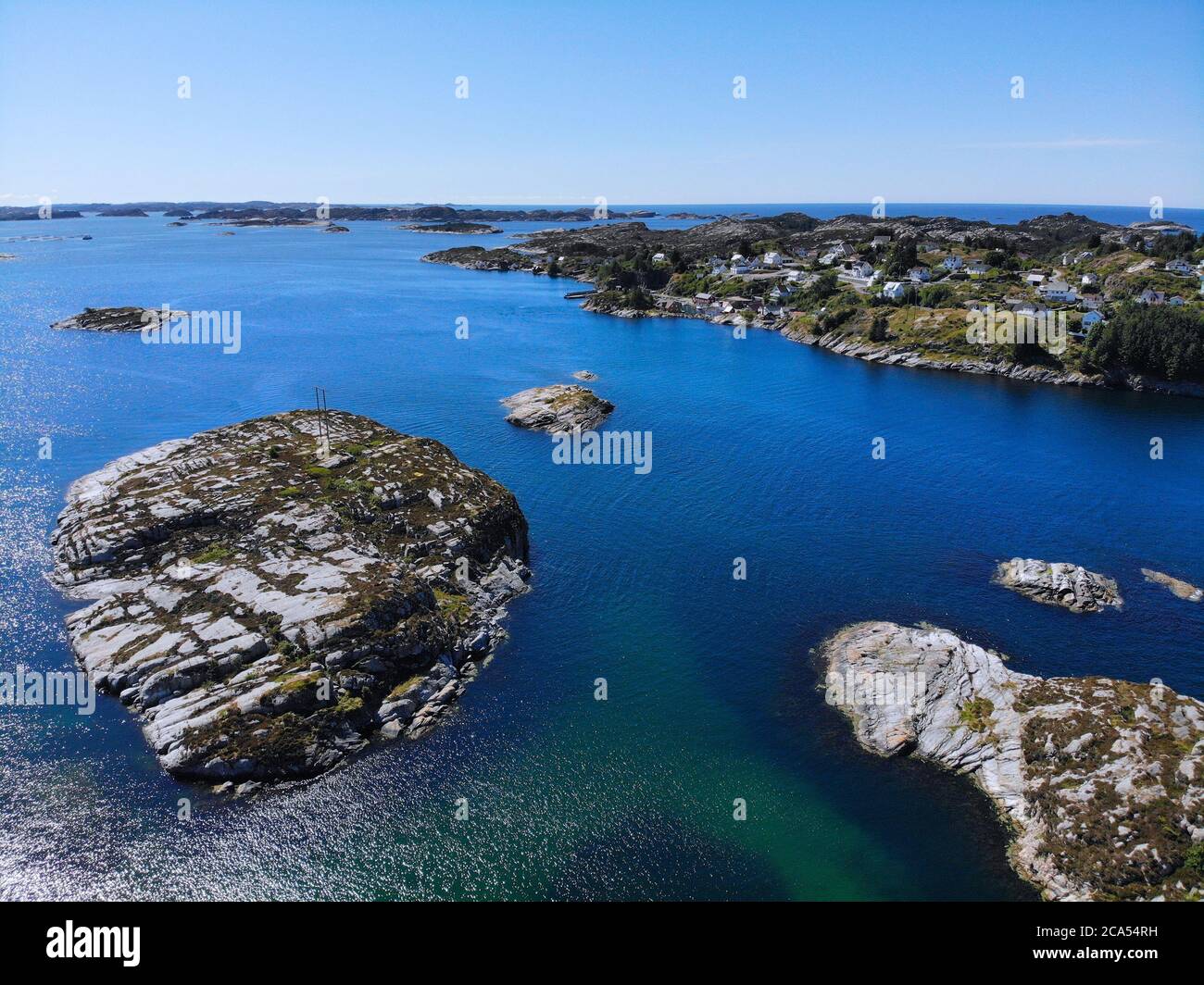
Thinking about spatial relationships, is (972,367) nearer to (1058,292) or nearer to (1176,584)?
(1058,292)

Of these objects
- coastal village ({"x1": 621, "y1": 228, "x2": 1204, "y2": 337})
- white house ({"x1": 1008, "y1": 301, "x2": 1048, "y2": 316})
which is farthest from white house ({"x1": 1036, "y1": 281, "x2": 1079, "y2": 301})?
white house ({"x1": 1008, "y1": 301, "x2": 1048, "y2": 316})

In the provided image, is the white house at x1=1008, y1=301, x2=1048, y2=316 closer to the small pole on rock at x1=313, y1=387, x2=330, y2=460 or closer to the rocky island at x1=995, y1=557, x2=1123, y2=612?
the rocky island at x1=995, y1=557, x2=1123, y2=612

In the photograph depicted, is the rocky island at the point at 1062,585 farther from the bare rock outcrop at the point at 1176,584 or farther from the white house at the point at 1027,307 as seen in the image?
the white house at the point at 1027,307

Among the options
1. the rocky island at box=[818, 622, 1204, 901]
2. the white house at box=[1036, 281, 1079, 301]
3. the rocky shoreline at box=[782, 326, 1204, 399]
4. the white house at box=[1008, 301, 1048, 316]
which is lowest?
the rocky island at box=[818, 622, 1204, 901]

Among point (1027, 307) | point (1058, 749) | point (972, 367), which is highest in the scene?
point (1027, 307)

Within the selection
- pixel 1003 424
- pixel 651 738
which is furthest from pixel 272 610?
pixel 1003 424

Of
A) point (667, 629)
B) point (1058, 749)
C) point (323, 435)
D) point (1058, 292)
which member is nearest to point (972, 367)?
point (1058, 292)
